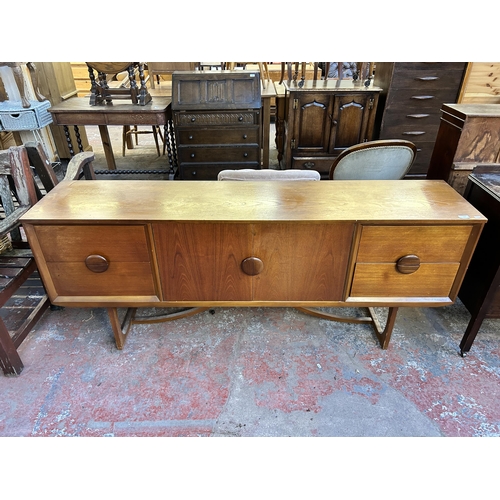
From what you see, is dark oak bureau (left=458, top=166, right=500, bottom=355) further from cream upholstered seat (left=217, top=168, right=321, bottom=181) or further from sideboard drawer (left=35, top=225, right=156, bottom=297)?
sideboard drawer (left=35, top=225, right=156, bottom=297)

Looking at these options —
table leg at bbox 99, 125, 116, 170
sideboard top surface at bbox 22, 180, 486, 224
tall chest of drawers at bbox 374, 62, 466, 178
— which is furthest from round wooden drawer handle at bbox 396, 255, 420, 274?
table leg at bbox 99, 125, 116, 170

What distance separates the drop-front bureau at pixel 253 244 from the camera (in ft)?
4.26

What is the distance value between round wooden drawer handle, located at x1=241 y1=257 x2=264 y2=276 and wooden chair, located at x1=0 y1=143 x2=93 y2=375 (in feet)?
3.03

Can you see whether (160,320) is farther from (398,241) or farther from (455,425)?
(455,425)

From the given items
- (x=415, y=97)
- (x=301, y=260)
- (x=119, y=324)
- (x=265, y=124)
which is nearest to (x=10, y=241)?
(x=119, y=324)

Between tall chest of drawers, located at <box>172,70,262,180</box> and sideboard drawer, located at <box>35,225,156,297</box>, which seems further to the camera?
tall chest of drawers, located at <box>172,70,262,180</box>

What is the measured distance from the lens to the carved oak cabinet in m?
3.05

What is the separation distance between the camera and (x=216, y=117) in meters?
3.01

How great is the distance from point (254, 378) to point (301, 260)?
0.58 m

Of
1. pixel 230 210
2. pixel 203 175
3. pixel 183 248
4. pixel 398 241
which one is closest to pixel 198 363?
pixel 183 248

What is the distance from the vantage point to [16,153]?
1590 mm

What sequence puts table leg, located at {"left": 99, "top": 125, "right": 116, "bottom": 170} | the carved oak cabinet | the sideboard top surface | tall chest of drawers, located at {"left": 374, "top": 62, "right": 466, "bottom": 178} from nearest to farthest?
the sideboard top surface, tall chest of drawers, located at {"left": 374, "top": 62, "right": 466, "bottom": 178}, the carved oak cabinet, table leg, located at {"left": 99, "top": 125, "right": 116, "bottom": 170}

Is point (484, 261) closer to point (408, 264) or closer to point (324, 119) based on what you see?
point (408, 264)
